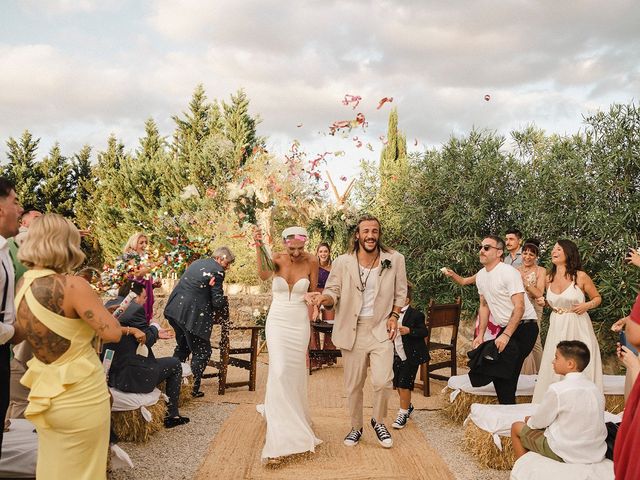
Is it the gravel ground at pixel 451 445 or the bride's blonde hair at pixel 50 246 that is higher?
the bride's blonde hair at pixel 50 246

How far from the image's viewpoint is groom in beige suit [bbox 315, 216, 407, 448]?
5.17m

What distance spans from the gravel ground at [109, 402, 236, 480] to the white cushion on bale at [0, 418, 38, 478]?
1011 millimetres

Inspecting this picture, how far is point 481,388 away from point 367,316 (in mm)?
1716

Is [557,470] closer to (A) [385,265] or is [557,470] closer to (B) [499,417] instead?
(B) [499,417]

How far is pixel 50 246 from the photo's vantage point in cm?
266

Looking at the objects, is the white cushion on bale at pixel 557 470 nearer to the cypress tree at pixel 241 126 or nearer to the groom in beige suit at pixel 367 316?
the groom in beige suit at pixel 367 316

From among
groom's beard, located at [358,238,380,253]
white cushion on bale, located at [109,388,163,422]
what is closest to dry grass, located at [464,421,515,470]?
groom's beard, located at [358,238,380,253]

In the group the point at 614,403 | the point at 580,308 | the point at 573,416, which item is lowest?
the point at 614,403

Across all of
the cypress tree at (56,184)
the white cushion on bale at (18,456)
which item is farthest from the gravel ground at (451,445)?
the cypress tree at (56,184)

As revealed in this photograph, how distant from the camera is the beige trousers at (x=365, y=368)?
514 centimetres

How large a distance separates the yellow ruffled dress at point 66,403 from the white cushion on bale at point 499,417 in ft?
10.7

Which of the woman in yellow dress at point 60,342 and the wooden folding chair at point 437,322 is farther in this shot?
the wooden folding chair at point 437,322

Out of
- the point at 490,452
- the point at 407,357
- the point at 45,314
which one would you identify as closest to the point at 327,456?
the point at 490,452

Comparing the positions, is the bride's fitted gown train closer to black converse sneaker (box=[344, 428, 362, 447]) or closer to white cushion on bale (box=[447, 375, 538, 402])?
white cushion on bale (box=[447, 375, 538, 402])
